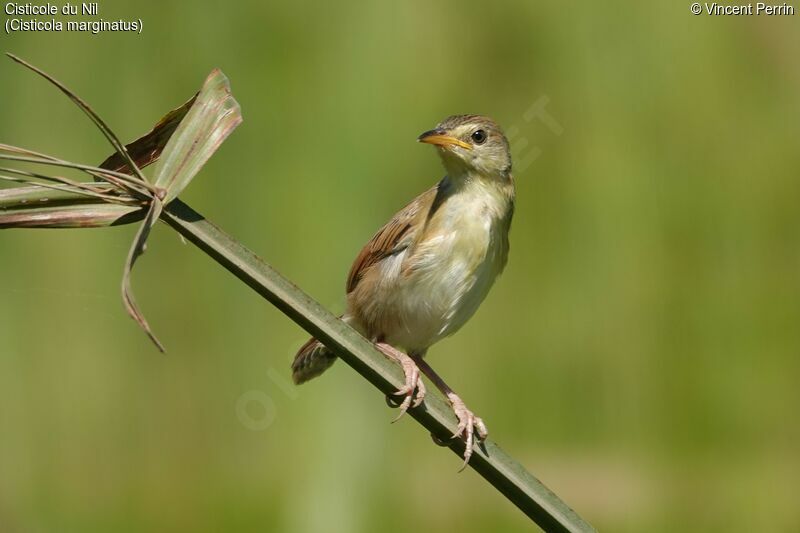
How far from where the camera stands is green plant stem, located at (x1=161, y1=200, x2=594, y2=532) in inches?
39.2

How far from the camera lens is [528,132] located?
2.76 m

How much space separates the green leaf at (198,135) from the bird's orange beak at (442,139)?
102 cm

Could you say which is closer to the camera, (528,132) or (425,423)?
(425,423)

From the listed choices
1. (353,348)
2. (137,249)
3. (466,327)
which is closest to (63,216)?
(137,249)

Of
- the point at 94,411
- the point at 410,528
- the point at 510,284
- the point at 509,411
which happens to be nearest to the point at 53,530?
the point at 94,411

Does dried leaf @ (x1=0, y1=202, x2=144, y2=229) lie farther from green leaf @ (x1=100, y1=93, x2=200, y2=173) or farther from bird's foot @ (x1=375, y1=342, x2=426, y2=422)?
bird's foot @ (x1=375, y1=342, x2=426, y2=422)

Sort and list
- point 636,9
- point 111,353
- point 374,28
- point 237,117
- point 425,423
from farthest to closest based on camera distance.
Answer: point 636,9
point 374,28
point 111,353
point 425,423
point 237,117

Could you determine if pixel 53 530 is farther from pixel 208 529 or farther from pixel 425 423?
pixel 425 423

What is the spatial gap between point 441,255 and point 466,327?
652 mm

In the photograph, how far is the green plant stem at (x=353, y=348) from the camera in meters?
1.00

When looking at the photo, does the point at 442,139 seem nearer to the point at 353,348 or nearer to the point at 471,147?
the point at 471,147

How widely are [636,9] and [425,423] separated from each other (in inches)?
79.9

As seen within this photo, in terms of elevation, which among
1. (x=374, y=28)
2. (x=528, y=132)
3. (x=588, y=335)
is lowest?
(x=588, y=335)

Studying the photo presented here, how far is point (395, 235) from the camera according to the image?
2238mm
